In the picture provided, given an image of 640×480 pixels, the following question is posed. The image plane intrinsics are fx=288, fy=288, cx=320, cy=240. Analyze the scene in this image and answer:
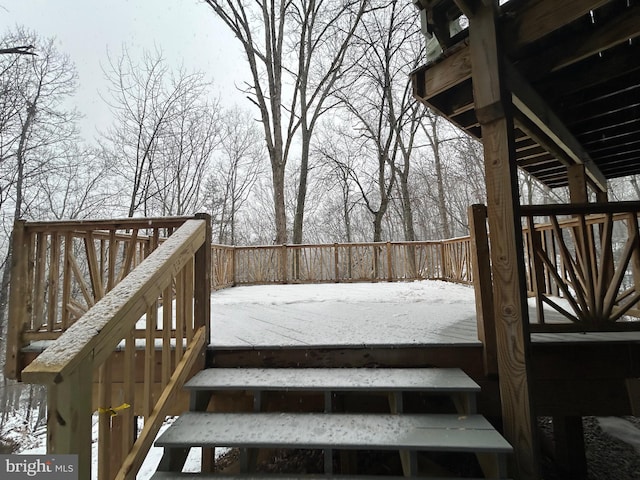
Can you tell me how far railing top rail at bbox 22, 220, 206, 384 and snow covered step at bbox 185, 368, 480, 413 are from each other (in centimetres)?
72

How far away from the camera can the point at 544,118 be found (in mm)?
2748

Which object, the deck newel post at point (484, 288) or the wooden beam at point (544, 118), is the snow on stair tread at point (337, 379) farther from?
the wooden beam at point (544, 118)

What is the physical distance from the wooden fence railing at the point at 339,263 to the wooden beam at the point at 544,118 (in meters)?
4.08

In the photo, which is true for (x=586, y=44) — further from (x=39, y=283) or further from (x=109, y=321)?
(x=39, y=283)

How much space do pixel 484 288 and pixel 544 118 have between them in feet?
6.45

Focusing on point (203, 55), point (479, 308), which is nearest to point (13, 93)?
point (203, 55)

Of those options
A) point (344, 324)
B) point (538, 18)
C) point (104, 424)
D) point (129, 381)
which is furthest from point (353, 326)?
point (538, 18)

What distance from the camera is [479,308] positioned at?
198 centimetres

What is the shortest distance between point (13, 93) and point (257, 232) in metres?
13.5

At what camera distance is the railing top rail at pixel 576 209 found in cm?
203

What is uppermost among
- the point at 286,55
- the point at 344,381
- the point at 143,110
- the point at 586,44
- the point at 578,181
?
the point at 286,55

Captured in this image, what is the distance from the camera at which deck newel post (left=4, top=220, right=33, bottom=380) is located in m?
2.18

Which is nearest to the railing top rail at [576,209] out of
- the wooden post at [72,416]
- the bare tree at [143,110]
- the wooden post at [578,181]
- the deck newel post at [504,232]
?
the deck newel post at [504,232]

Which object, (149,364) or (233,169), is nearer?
(149,364)
